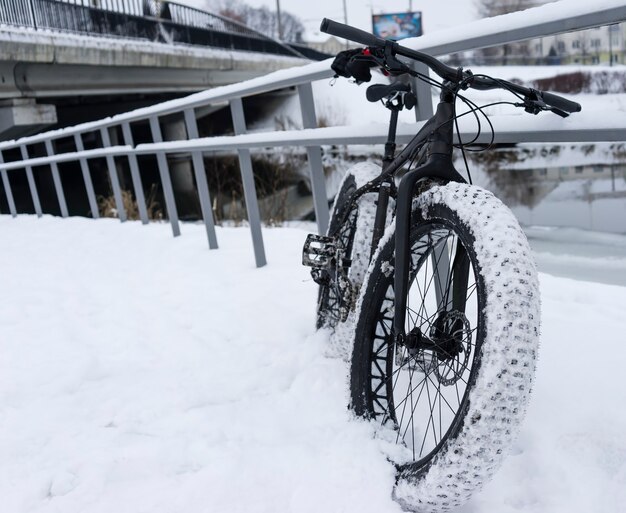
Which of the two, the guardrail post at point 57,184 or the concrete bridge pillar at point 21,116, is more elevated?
the concrete bridge pillar at point 21,116

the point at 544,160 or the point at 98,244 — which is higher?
the point at 98,244

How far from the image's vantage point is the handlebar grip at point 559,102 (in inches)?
64.1

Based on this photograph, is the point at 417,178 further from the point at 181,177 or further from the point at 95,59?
the point at 181,177

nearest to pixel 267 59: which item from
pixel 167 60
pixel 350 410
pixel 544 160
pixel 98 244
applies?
pixel 167 60

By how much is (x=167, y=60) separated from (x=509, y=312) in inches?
779

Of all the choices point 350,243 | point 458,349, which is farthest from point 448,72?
point 350,243

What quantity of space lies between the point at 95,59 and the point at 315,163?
1441 centimetres

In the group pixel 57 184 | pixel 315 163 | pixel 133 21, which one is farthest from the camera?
pixel 133 21

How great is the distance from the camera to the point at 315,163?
336 cm

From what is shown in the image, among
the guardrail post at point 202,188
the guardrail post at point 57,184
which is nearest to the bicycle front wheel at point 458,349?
the guardrail post at point 202,188

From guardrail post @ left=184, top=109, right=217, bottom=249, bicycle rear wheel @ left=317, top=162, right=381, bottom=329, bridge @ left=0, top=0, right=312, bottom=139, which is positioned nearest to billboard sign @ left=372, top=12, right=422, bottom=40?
bridge @ left=0, top=0, right=312, bottom=139

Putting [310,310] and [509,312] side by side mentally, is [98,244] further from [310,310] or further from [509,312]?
[509,312]

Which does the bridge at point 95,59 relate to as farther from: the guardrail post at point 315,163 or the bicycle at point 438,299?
the bicycle at point 438,299

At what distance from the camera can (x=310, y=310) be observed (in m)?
3.14
